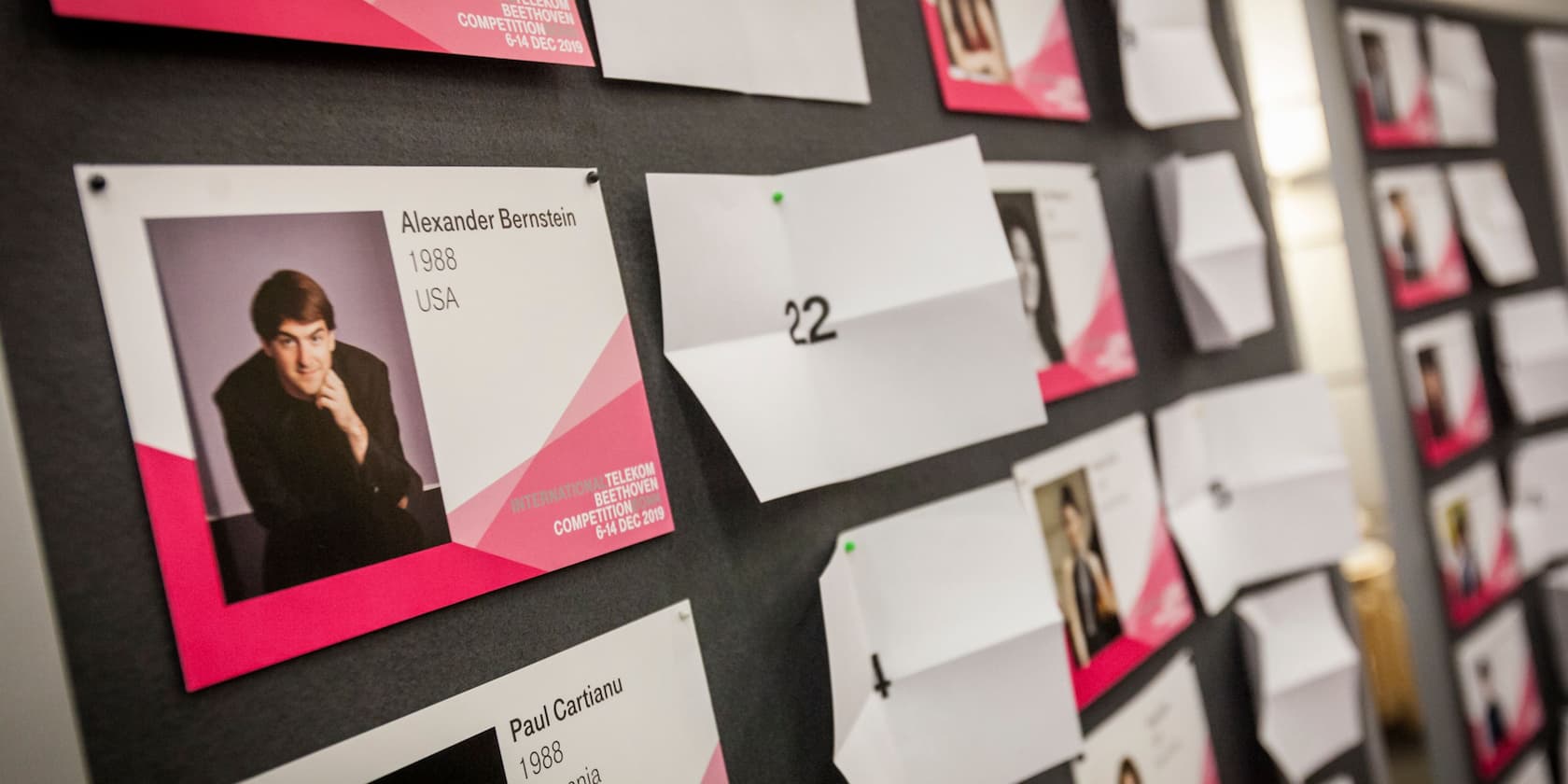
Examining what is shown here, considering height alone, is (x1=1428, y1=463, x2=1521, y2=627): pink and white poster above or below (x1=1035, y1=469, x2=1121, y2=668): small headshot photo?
below

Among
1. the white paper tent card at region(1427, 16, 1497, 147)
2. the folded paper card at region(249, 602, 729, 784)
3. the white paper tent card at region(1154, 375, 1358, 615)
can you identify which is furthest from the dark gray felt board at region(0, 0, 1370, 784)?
the white paper tent card at region(1427, 16, 1497, 147)

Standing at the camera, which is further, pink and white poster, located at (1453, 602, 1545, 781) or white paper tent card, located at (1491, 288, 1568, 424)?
white paper tent card, located at (1491, 288, 1568, 424)

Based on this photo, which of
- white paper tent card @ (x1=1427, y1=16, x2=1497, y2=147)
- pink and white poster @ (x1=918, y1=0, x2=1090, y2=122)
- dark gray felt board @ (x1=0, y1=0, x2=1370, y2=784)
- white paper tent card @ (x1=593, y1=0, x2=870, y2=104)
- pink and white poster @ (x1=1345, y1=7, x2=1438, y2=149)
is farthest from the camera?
white paper tent card @ (x1=1427, y1=16, x2=1497, y2=147)

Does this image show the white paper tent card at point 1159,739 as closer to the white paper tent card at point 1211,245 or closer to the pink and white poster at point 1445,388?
the white paper tent card at point 1211,245

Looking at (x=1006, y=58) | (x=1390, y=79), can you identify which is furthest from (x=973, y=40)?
(x=1390, y=79)

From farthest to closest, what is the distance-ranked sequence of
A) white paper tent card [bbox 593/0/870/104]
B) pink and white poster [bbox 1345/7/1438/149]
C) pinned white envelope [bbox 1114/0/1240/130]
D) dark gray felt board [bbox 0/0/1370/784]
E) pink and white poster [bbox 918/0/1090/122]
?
1. pink and white poster [bbox 1345/7/1438/149]
2. pinned white envelope [bbox 1114/0/1240/130]
3. pink and white poster [bbox 918/0/1090/122]
4. white paper tent card [bbox 593/0/870/104]
5. dark gray felt board [bbox 0/0/1370/784]

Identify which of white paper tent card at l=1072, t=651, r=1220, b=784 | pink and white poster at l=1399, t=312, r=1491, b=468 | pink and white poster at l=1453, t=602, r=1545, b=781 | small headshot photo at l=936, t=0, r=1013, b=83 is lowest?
pink and white poster at l=1453, t=602, r=1545, b=781

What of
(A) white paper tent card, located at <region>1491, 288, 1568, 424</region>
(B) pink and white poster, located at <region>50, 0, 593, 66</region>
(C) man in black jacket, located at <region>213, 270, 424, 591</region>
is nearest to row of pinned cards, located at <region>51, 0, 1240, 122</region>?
(B) pink and white poster, located at <region>50, 0, 593, 66</region>

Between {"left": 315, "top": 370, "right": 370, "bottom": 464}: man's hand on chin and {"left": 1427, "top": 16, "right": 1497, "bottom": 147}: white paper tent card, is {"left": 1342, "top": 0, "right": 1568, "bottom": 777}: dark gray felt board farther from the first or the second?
{"left": 315, "top": 370, "right": 370, "bottom": 464}: man's hand on chin

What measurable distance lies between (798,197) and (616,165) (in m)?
0.12

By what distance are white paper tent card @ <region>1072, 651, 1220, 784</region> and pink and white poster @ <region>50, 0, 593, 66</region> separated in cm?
61

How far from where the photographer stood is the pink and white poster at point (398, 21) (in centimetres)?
36

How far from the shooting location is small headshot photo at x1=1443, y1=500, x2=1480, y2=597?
4.44ft

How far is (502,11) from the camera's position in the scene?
1.50 feet
